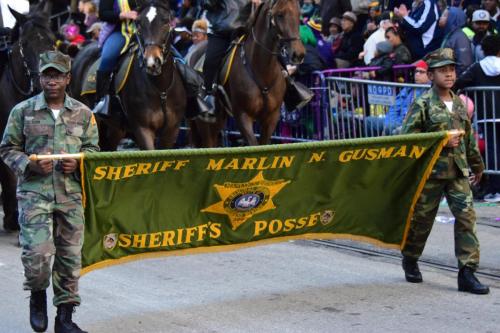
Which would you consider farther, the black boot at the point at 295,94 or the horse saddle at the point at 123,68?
the black boot at the point at 295,94

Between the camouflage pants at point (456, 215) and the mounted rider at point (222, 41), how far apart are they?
5075 mm

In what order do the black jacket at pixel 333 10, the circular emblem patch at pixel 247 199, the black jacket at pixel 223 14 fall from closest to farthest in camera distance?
the circular emblem patch at pixel 247 199 < the black jacket at pixel 223 14 < the black jacket at pixel 333 10

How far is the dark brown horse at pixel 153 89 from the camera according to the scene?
1184 cm

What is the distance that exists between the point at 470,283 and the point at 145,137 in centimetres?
466

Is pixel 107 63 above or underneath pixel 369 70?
above

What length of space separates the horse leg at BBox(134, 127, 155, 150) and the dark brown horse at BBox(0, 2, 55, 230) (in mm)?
1243

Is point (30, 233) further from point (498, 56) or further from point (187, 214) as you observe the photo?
point (498, 56)

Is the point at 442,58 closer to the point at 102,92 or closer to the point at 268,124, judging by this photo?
the point at 268,124

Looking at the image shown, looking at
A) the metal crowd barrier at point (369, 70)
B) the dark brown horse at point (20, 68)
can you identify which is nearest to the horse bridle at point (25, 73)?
the dark brown horse at point (20, 68)

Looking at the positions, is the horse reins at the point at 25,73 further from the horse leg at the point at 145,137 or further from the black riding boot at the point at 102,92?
the horse leg at the point at 145,137

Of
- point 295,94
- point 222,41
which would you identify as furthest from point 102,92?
point 295,94

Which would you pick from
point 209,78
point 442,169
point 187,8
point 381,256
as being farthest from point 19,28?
point 187,8

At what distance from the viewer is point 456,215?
28.8ft

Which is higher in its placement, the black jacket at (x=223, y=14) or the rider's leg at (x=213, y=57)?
the black jacket at (x=223, y=14)
